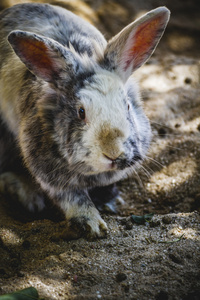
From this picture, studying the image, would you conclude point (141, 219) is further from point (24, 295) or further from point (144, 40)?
point (144, 40)

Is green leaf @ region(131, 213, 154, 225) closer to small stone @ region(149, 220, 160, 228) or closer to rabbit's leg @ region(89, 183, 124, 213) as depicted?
small stone @ region(149, 220, 160, 228)

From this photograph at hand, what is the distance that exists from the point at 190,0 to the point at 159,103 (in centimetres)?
323

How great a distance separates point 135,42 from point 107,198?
160cm

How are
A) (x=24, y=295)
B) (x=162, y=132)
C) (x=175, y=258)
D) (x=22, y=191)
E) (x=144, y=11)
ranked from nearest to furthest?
(x=24, y=295)
(x=175, y=258)
(x=22, y=191)
(x=162, y=132)
(x=144, y=11)

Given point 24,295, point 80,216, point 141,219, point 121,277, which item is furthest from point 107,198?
point 24,295

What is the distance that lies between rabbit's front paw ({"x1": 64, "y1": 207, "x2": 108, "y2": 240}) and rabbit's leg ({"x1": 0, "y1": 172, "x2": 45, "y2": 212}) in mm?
641

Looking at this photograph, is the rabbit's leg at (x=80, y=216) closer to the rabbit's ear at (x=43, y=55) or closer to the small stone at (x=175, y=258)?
the small stone at (x=175, y=258)

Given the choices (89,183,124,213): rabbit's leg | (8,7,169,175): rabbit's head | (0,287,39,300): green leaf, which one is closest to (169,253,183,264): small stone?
(8,7,169,175): rabbit's head

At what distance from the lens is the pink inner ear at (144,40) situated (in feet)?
9.52

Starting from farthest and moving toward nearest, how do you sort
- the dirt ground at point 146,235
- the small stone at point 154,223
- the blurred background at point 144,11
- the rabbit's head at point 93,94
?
1. the blurred background at point 144,11
2. the small stone at point 154,223
3. the rabbit's head at point 93,94
4. the dirt ground at point 146,235

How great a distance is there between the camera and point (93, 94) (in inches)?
103

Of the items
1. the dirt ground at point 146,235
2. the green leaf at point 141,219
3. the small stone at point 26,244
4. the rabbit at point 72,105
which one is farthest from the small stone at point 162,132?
the small stone at point 26,244

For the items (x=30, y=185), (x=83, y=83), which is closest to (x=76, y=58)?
(x=83, y=83)

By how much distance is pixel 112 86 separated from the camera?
268 centimetres
